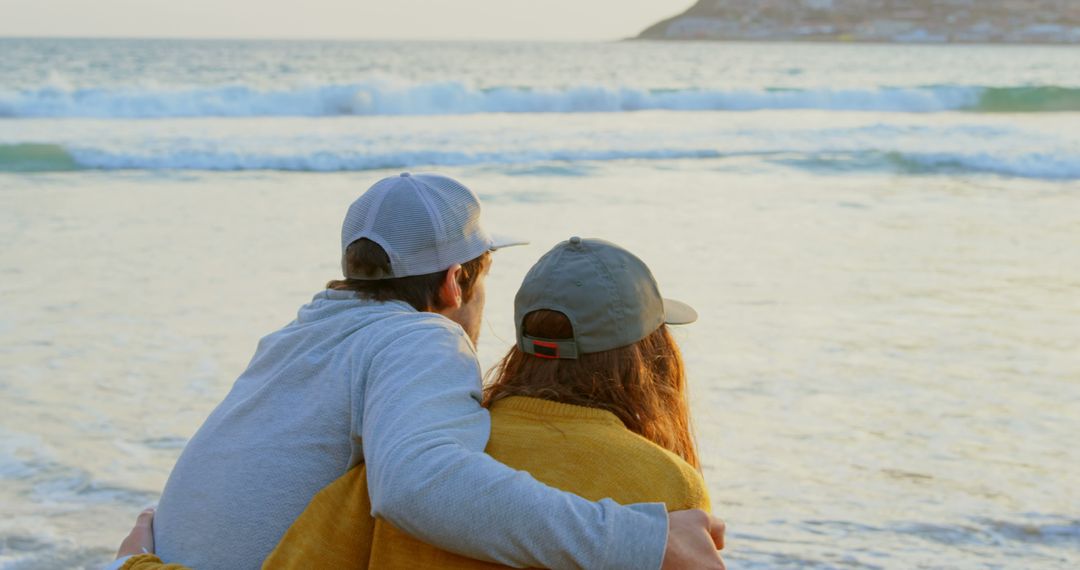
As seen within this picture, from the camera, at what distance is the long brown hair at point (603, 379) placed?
1.91 meters

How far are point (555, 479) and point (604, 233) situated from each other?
24.5 ft

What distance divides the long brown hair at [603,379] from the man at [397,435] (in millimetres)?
108

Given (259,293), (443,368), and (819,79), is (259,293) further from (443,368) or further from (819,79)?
(819,79)

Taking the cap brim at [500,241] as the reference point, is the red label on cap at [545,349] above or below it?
below

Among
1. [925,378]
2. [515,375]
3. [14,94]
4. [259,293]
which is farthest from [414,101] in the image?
[515,375]

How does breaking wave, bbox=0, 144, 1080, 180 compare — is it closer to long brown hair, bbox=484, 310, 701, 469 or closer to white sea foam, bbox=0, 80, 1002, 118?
white sea foam, bbox=0, 80, 1002, 118

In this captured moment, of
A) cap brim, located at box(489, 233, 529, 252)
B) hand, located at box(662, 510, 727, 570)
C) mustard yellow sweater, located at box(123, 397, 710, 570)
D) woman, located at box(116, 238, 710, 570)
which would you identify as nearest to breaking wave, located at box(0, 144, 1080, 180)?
cap brim, located at box(489, 233, 529, 252)

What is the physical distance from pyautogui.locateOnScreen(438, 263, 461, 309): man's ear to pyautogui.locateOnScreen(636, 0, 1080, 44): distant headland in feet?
268

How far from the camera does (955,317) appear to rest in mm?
6125

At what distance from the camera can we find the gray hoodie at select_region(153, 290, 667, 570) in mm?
1644

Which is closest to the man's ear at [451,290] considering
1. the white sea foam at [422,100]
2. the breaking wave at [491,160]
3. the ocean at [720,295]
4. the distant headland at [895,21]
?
the ocean at [720,295]

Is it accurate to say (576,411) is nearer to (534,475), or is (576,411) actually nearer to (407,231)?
(534,475)

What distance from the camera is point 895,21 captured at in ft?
286

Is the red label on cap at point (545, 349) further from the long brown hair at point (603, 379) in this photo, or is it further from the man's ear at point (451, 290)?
the man's ear at point (451, 290)
